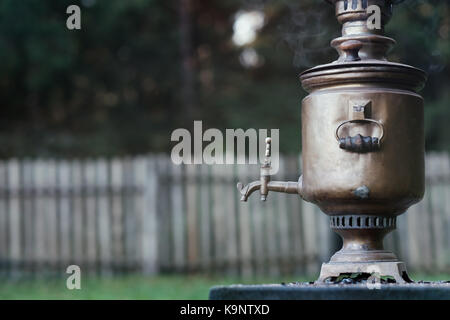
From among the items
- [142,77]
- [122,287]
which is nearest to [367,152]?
[122,287]

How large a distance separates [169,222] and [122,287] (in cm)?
144

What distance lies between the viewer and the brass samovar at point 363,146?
2668 millimetres

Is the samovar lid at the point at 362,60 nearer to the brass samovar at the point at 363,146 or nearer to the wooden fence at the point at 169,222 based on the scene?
the brass samovar at the point at 363,146

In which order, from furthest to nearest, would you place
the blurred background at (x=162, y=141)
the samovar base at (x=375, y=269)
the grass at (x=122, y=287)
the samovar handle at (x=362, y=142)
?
the blurred background at (x=162, y=141), the grass at (x=122, y=287), the samovar base at (x=375, y=269), the samovar handle at (x=362, y=142)

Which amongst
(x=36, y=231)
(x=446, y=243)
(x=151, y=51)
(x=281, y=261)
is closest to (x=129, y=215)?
(x=36, y=231)

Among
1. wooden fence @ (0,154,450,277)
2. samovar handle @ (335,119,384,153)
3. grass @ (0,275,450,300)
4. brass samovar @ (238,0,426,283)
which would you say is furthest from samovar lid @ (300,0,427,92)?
wooden fence @ (0,154,450,277)

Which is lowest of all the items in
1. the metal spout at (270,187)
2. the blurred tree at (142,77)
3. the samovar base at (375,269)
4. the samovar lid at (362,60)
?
the samovar base at (375,269)

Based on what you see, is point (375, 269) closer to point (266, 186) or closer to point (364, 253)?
point (364, 253)

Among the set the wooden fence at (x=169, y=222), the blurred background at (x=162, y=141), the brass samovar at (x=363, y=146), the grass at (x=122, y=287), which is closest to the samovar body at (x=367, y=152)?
the brass samovar at (x=363, y=146)

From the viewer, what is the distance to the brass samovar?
105 inches

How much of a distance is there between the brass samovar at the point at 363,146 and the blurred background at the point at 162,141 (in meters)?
1.58

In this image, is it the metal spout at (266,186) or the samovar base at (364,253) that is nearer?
the samovar base at (364,253)

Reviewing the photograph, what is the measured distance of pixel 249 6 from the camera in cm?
1272
